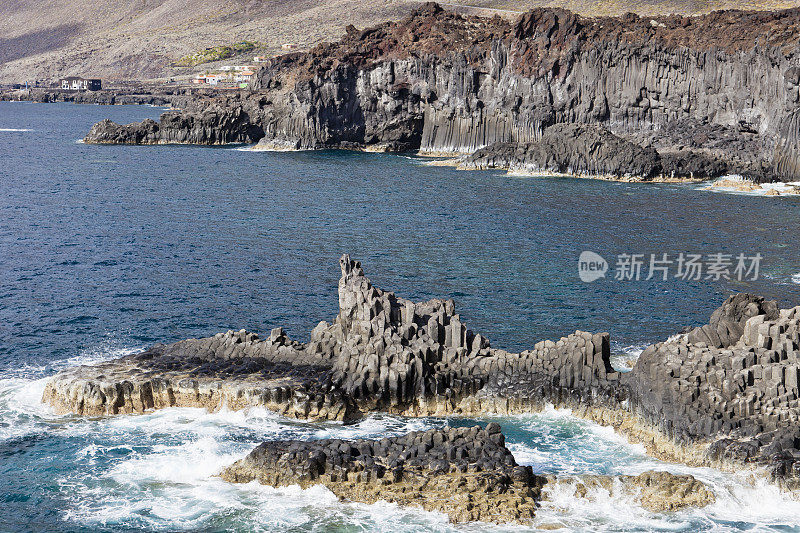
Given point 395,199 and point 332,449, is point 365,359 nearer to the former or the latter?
point 332,449

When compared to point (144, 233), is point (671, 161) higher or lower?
higher

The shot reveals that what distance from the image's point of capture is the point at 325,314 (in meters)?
43.5

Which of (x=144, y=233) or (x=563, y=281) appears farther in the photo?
(x=144, y=233)

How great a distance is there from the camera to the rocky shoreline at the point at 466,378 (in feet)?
93.4

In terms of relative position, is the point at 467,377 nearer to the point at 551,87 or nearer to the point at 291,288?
the point at 291,288

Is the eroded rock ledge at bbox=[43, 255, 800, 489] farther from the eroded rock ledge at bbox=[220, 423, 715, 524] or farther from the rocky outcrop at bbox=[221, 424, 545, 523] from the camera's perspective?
the rocky outcrop at bbox=[221, 424, 545, 523]

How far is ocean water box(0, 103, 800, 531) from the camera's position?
25406 mm

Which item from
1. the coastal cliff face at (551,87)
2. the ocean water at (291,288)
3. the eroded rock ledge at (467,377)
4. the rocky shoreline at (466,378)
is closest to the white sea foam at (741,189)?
the coastal cliff face at (551,87)

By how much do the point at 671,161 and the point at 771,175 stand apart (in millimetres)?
10173

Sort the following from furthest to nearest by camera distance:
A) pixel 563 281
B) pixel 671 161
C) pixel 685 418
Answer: pixel 671 161 < pixel 563 281 < pixel 685 418

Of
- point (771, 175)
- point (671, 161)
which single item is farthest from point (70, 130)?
point (771, 175)
